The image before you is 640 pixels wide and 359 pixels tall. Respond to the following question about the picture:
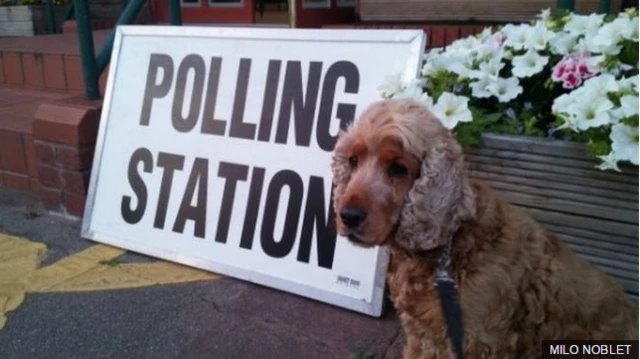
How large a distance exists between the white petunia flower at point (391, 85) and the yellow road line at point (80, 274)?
1340mm

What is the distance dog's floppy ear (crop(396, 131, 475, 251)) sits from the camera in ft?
5.52

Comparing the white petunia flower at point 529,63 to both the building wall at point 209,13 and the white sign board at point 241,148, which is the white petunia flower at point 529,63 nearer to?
the white sign board at point 241,148

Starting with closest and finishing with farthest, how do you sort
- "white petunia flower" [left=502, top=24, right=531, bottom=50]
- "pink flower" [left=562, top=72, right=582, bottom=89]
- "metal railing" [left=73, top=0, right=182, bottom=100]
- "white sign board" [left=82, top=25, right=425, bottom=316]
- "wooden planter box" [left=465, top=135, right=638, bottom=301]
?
"wooden planter box" [left=465, top=135, right=638, bottom=301]
"pink flower" [left=562, top=72, right=582, bottom=89]
"white petunia flower" [left=502, top=24, right=531, bottom=50]
"white sign board" [left=82, top=25, right=425, bottom=316]
"metal railing" [left=73, top=0, right=182, bottom=100]

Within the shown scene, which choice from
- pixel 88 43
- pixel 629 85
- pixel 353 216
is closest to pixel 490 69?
pixel 629 85

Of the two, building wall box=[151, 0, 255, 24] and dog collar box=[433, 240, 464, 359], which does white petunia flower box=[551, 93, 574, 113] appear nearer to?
dog collar box=[433, 240, 464, 359]

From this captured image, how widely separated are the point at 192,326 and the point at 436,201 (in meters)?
1.46

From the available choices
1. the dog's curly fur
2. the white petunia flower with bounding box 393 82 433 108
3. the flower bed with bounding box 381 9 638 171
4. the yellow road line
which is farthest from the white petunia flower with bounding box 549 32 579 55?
the yellow road line

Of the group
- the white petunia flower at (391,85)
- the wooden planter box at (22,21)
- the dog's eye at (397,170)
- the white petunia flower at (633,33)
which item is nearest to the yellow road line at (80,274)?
the white petunia flower at (391,85)

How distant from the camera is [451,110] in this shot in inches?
85.4

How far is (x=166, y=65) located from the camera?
333 centimetres

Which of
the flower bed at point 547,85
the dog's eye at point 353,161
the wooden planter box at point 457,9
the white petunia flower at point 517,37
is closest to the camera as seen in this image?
the dog's eye at point 353,161

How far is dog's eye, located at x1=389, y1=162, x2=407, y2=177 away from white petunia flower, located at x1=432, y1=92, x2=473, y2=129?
1.53 ft

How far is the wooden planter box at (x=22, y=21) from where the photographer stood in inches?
281

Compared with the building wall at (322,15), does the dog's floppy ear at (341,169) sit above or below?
below
